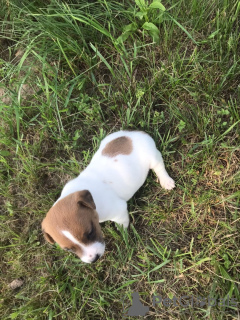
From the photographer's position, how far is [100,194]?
310 centimetres

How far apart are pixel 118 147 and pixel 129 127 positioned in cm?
78

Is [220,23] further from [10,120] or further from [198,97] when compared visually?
[10,120]

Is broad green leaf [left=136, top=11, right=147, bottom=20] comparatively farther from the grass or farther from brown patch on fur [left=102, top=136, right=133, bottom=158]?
brown patch on fur [left=102, top=136, right=133, bottom=158]

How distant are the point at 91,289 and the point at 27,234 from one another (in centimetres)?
121

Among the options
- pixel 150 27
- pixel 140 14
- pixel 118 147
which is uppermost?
pixel 140 14

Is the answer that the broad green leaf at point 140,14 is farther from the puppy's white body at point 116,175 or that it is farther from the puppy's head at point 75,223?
the puppy's head at point 75,223

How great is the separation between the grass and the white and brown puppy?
0.51 meters

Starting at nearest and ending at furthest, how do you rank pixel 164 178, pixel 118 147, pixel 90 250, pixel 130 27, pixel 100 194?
1. pixel 90 250
2. pixel 100 194
3. pixel 118 147
4. pixel 164 178
5. pixel 130 27

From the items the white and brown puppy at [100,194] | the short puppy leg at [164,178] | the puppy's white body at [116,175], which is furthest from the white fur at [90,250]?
the short puppy leg at [164,178]

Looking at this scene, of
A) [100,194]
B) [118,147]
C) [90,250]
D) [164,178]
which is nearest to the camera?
[90,250]

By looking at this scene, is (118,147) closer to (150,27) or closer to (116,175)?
(116,175)

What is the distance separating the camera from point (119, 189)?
3238 mm

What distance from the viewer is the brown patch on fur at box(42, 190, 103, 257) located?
270 cm

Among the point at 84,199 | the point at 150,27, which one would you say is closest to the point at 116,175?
the point at 84,199
